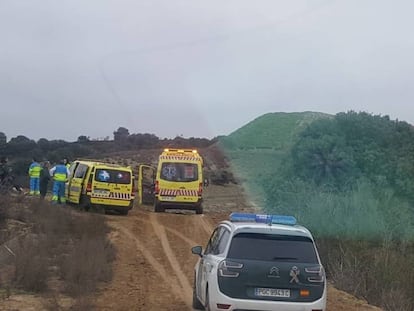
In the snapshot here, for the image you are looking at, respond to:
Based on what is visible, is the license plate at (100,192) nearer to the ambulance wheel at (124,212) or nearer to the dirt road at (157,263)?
the dirt road at (157,263)

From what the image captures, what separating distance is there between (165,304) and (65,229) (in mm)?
9591

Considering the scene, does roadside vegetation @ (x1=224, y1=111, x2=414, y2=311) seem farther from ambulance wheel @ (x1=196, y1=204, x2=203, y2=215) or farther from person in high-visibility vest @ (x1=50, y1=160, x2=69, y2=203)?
person in high-visibility vest @ (x1=50, y1=160, x2=69, y2=203)

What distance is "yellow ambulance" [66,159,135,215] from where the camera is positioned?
31.5m

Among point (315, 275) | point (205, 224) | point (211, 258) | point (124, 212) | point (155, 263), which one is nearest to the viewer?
point (315, 275)

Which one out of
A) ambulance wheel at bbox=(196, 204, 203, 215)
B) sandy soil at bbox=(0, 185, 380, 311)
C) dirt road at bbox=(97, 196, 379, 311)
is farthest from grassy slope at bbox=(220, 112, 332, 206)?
dirt road at bbox=(97, 196, 379, 311)

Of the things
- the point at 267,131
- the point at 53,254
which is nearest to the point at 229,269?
the point at 53,254

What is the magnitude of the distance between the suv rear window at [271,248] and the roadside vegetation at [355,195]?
581cm

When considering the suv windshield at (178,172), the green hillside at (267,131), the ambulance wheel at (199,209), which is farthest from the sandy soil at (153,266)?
the green hillside at (267,131)

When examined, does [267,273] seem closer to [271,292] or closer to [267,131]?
[271,292]

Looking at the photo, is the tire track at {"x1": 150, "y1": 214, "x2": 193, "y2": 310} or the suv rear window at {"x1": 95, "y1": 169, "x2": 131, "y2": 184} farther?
the suv rear window at {"x1": 95, "y1": 169, "x2": 131, "y2": 184}

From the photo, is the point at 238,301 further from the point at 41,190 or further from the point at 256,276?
the point at 41,190

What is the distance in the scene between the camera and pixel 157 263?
2033cm

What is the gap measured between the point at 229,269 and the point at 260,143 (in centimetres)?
4917

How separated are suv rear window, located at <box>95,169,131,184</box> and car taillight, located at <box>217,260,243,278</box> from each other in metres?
20.4
